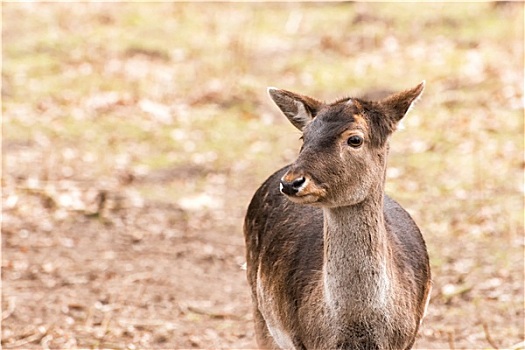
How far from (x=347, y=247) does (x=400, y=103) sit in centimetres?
67

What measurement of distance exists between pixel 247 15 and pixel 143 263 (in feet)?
30.1

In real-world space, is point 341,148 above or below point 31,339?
above

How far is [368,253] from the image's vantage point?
4.06 meters

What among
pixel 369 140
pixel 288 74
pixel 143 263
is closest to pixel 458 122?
pixel 288 74

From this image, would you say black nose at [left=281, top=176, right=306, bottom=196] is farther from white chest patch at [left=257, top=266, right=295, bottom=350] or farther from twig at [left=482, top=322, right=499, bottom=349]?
twig at [left=482, top=322, right=499, bottom=349]

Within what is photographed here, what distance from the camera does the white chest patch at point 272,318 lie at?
4.59 meters

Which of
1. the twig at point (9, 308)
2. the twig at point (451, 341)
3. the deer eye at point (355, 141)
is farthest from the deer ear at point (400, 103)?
the twig at point (9, 308)

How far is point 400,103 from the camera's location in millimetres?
4184

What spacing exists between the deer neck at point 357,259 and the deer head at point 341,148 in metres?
0.10

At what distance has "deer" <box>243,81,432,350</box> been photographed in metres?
3.87

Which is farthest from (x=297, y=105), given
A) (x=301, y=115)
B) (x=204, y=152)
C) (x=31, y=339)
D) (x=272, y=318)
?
(x=204, y=152)

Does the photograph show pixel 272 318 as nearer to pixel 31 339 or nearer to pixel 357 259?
pixel 357 259

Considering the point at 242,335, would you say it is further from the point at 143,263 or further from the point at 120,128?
the point at 120,128

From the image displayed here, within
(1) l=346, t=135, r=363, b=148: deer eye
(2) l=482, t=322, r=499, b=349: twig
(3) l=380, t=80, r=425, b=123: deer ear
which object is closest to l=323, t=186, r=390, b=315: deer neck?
(1) l=346, t=135, r=363, b=148: deer eye
